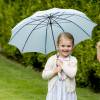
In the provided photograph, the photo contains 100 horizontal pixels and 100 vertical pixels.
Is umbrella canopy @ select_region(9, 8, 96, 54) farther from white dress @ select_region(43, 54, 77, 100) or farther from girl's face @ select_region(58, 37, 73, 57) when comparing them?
white dress @ select_region(43, 54, 77, 100)

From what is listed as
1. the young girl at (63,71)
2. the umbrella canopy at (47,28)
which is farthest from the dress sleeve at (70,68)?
the umbrella canopy at (47,28)

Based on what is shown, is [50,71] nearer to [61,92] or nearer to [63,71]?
[63,71]

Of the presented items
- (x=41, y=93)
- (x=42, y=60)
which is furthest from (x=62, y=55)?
(x=42, y=60)

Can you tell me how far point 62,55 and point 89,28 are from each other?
0.85 meters

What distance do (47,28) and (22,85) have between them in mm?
3793

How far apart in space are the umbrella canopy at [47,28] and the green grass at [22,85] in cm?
248

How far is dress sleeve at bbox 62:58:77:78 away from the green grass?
310 cm

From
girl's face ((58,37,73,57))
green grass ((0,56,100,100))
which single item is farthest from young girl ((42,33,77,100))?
green grass ((0,56,100,100))

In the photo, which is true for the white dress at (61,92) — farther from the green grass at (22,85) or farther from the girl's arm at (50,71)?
the green grass at (22,85)

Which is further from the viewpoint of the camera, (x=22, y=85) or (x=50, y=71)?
(x=22, y=85)

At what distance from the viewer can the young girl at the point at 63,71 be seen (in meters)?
5.84

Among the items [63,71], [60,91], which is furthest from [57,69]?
[60,91]

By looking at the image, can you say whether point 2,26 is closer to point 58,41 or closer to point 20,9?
point 20,9

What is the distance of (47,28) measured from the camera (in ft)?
21.0
